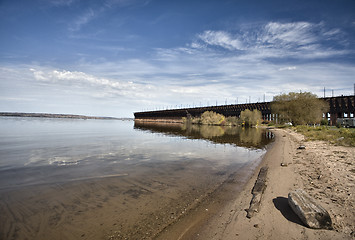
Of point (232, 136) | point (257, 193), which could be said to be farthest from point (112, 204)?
point (232, 136)

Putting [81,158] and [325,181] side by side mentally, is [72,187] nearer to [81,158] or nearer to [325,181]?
[81,158]

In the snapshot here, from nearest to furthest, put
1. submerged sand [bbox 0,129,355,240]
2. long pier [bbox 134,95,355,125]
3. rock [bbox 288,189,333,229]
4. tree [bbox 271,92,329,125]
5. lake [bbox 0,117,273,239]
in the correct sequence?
rock [bbox 288,189,333,229]
submerged sand [bbox 0,129,355,240]
lake [bbox 0,117,273,239]
tree [bbox 271,92,329,125]
long pier [bbox 134,95,355,125]

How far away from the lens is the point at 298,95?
195ft

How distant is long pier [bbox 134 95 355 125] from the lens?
65.9m

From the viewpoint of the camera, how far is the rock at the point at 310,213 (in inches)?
182

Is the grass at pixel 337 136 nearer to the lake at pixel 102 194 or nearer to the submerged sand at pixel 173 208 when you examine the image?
the submerged sand at pixel 173 208

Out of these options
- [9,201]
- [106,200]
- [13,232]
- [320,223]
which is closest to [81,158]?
[9,201]

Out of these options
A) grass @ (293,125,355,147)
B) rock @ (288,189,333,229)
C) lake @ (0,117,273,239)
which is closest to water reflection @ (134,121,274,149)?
grass @ (293,125,355,147)

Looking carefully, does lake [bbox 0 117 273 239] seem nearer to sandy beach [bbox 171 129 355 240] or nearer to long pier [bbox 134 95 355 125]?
sandy beach [bbox 171 129 355 240]

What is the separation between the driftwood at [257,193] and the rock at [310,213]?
1147 mm

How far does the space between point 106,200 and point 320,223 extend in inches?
272

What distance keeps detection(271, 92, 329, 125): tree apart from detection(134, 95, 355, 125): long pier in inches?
594

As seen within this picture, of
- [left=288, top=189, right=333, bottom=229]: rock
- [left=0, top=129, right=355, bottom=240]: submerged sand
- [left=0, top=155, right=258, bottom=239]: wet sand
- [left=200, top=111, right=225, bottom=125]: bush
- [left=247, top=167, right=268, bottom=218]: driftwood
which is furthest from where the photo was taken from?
[left=200, top=111, right=225, bottom=125]: bush

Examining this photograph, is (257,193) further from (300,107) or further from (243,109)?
(243,109)
